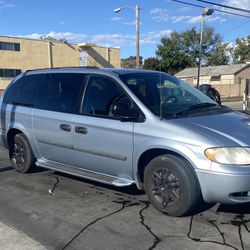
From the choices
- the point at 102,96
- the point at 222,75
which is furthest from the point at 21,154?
the point at 222,75

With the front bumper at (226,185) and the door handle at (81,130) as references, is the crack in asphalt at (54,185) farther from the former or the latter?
the front bumper at (226,185)

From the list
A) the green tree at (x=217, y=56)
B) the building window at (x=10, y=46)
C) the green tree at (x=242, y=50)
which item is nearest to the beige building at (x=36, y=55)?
the building window at (x=10, y=46)

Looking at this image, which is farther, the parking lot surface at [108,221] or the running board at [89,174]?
the running board at [89,174]

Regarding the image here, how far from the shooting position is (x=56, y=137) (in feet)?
20.0

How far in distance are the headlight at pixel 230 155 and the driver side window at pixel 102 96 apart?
1362mm

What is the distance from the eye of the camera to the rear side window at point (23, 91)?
6.81 meters

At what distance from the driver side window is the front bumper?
4.80ft

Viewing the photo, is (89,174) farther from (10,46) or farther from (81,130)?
(10,46)

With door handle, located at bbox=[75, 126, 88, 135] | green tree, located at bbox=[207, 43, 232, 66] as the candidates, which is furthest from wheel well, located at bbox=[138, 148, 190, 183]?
green tree, located at bbox=[207, 43, 232, 66]

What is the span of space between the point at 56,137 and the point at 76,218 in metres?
1.65

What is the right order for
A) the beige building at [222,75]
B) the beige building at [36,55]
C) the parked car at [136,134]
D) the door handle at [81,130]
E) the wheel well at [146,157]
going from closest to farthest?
the parked car at [136,134] → the wheel well at [146,157] → the door handle at [81,130] → the beige building at [36,55] → the beige building at [222,75]

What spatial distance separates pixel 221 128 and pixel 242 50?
9862 cm

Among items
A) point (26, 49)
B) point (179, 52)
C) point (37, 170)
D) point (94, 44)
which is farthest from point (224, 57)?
point (37, 170)

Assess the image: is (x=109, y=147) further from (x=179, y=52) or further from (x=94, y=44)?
(x=179, y=52)
